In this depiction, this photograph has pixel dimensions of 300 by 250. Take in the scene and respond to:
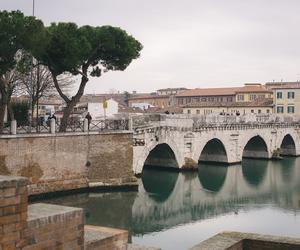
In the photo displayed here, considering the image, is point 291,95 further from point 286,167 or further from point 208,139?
point 208,139

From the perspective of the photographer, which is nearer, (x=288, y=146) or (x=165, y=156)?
(x=165, y=156)

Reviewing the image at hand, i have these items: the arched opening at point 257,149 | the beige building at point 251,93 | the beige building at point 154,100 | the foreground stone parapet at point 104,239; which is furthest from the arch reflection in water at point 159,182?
the beige building at point 154,100

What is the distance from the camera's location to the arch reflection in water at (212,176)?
3754 centimetres

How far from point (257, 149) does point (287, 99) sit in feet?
72.0

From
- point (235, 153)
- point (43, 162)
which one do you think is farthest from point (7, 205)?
point (235, 153)

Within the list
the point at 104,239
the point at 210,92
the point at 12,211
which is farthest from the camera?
the point at 210,92

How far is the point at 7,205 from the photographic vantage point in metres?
6.31

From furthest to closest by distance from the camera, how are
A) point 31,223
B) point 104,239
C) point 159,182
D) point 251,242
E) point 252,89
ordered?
point 252,89, point 159,182, point 251,242, point 104,239, point 31,223

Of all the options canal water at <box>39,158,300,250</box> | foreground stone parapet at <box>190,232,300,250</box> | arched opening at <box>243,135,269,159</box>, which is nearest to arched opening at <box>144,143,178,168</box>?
canal water at <box>39,158,300,250</box>

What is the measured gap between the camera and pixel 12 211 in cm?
636

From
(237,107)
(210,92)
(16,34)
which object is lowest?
(237,107)

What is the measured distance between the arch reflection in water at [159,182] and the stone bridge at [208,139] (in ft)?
3.50

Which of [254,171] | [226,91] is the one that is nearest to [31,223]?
[254,171]

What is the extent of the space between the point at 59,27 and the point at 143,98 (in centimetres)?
8559
